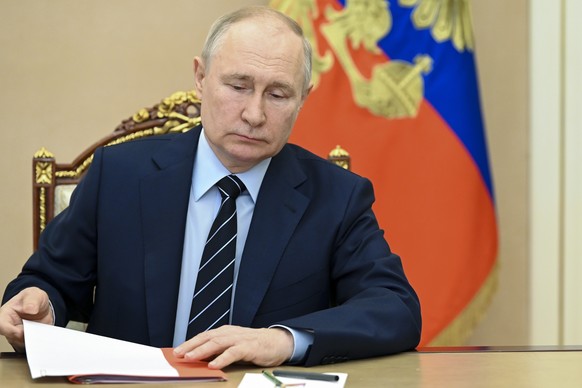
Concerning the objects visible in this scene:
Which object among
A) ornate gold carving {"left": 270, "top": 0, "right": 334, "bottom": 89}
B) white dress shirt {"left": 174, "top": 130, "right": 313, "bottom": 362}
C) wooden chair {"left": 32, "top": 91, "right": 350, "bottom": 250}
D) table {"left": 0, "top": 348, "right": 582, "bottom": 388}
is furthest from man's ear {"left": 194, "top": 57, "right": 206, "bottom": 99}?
ornate gold carving {"left": 270, "top": 0, "right": 334, "bottom": 89}

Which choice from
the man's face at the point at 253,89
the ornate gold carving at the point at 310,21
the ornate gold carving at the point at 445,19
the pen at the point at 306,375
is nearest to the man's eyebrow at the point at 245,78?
the man's face at the point at 253,89

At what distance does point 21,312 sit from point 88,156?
859 millimetres

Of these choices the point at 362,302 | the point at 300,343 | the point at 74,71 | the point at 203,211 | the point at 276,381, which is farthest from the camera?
the point at 74,71

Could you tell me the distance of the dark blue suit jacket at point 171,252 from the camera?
2258 millimetres

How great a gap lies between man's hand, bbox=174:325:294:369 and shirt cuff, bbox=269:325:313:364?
0.03m

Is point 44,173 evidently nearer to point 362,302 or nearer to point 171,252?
point 171,252

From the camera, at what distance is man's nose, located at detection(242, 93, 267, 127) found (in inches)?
88.8

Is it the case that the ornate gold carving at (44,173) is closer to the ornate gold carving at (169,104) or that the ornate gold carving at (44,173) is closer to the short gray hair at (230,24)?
the ornate gold carving at (169,104)

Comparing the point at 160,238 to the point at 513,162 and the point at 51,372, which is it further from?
the point at 513,162

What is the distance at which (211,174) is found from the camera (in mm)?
2406

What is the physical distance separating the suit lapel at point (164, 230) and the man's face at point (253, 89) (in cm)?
13

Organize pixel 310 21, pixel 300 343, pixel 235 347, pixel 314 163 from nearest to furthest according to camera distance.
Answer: pixel 235 347, pixel 300 343, pixel 314 163, pixel 310 21

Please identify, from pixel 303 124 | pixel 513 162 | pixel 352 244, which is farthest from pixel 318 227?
pixel 513 162

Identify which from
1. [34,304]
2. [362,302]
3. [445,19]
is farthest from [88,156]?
[445,19]
